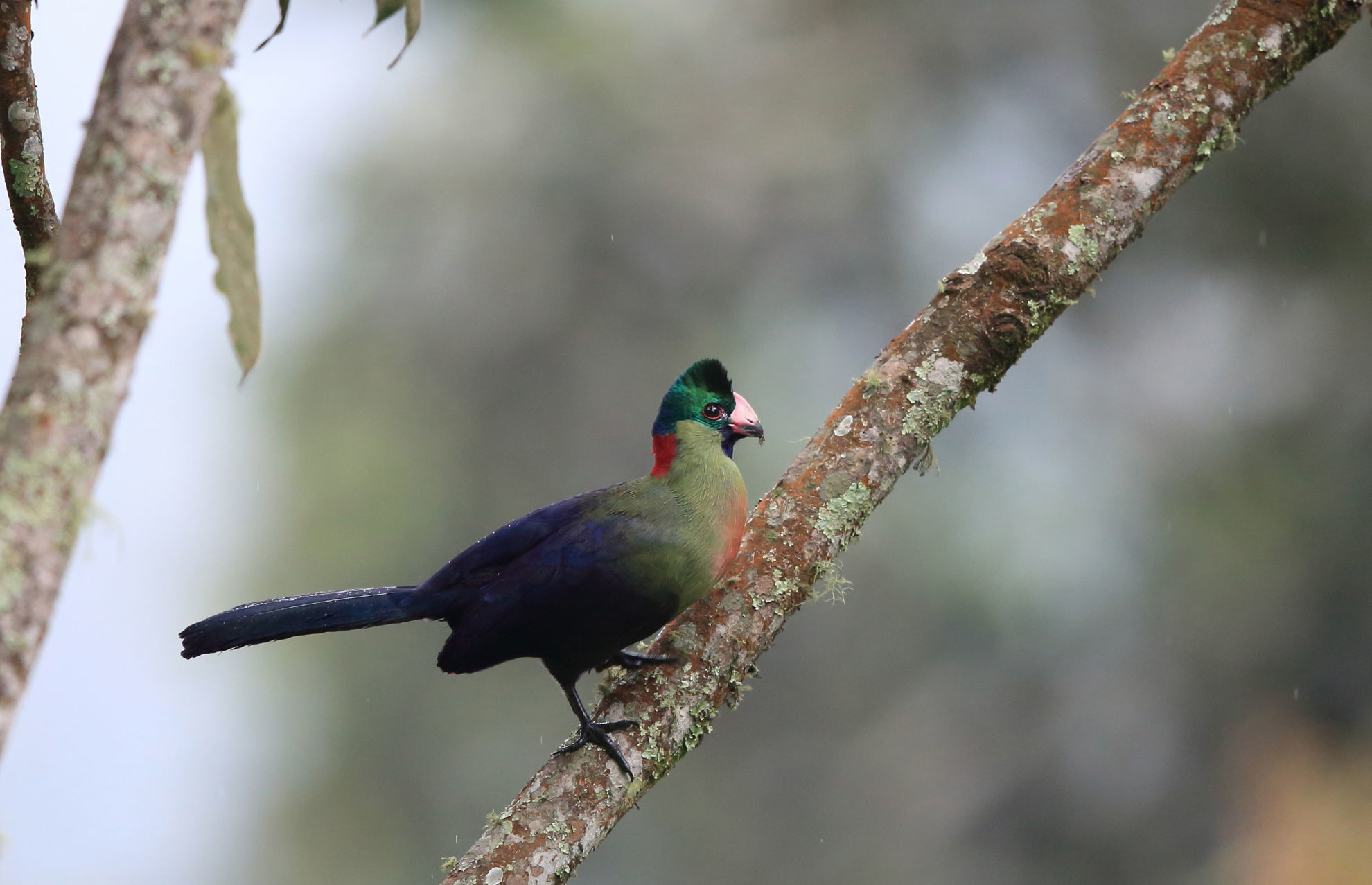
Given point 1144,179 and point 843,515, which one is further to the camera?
point 1144,179

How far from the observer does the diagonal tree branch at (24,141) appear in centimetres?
186

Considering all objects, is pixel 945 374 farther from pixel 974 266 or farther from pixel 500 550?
pixel 500 550

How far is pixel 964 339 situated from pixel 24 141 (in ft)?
5.68

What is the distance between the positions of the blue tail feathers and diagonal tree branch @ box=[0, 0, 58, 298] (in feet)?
2.07

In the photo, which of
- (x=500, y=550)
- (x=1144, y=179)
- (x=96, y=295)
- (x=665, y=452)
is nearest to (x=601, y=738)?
(x=500, y=550)

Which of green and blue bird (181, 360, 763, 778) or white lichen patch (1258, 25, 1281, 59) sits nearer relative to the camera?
green and blue bird (181, 360, 763, 778)

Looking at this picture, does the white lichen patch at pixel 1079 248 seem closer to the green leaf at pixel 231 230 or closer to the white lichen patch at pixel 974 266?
the white lichen patch at pixel 974 266

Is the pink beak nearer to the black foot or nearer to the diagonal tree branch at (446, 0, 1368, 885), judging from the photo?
the diagonal tree branch at (446, 0, 1368, 885)

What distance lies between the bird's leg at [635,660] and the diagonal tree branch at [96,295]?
1266 millimetres

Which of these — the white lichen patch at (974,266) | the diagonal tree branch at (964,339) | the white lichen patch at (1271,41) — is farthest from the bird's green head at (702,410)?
the white lichen patch at (1271,41)

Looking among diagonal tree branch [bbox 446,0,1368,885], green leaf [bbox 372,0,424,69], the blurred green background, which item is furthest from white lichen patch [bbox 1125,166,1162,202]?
the blurred green background

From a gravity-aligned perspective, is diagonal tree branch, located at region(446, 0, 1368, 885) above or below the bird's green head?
below

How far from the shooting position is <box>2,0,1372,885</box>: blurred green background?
816 cm

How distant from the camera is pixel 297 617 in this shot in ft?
6.70
